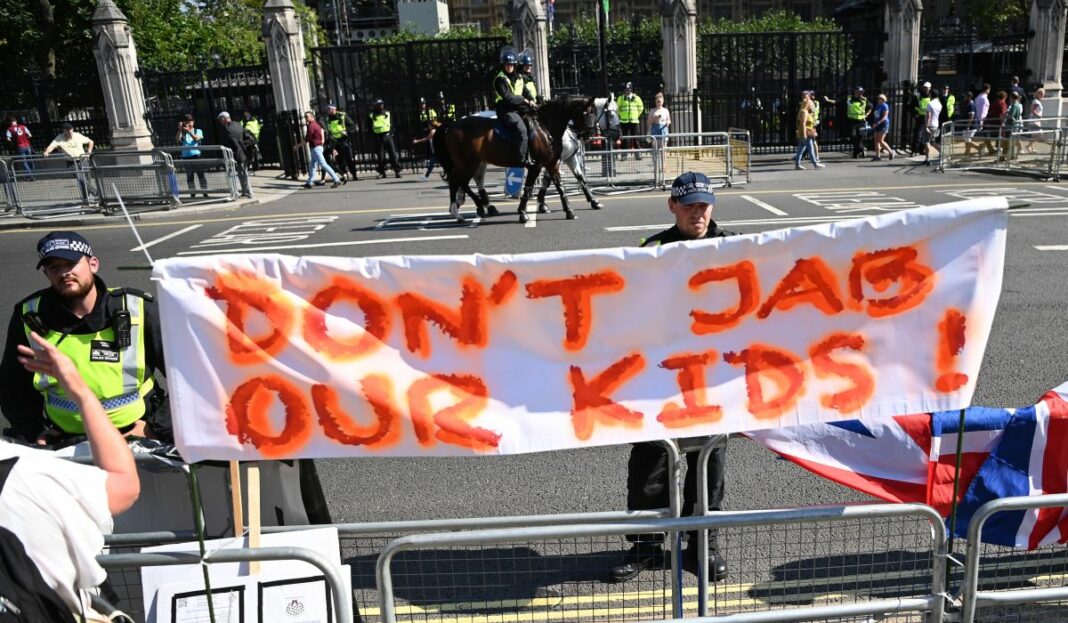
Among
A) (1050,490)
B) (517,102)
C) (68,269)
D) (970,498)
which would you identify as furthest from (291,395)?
(517,102)

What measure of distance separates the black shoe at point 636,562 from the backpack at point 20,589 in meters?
2.45

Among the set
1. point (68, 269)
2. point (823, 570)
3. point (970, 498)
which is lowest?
point (823, 570)

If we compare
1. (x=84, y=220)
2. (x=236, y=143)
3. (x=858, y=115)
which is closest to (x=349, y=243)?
(x=84, y=220)

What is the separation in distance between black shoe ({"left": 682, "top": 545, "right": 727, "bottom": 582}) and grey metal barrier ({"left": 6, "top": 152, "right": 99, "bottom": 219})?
1573 centimetres

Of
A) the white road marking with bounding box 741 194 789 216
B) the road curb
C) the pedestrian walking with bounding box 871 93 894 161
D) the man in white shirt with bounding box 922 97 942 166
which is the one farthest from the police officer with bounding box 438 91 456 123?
the man in white shirt with bounding box 922 97 942 166

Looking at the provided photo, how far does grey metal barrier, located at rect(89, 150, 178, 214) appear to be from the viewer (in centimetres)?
1589

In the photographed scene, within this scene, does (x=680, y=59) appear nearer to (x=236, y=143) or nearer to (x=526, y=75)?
(x=526, y=75)

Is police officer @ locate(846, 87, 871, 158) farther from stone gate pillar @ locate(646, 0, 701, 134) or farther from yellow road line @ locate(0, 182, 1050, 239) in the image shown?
yellow road line @ locate(0, 182, 1050, 239)

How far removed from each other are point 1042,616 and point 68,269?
14.4 ft

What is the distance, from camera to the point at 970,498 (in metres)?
3.26

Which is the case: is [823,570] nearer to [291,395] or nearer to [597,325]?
[597,325]

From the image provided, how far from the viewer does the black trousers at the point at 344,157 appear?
20266 mm

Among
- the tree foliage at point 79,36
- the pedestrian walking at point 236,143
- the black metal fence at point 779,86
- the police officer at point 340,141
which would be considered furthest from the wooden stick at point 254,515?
the tree foliage at point 79,36

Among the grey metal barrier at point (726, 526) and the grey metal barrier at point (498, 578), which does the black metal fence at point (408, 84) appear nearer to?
the grey metal barrier at point (498, 578)
